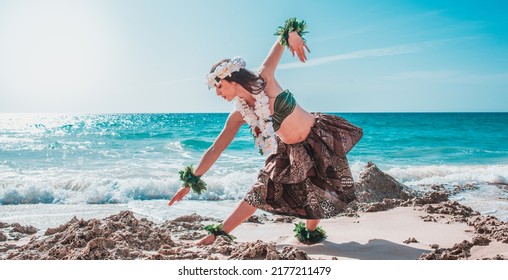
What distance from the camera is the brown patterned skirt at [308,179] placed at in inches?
130

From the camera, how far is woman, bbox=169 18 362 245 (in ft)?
9.94

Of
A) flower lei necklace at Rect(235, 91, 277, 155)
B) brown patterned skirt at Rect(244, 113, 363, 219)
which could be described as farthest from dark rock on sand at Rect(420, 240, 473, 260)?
flower lei necklace at Rect(235, 91, 277, 155)

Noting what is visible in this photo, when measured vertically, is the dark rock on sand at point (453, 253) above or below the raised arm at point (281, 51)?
below

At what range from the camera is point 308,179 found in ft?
11.0

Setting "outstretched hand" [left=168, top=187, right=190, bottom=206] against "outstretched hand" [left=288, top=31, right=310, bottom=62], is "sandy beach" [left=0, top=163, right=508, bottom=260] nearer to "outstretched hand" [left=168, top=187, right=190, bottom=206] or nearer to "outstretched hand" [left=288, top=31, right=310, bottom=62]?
"outstretched hand" [left=168, top=187, right=190, bottom=206]

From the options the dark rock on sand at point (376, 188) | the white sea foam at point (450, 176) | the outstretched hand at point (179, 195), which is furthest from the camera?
the white sea foam at point (450, 176)

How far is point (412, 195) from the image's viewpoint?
5.60 meters

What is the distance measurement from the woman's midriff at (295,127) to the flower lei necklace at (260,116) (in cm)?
19

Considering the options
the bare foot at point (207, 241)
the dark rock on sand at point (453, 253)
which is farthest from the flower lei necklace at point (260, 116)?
the dark rock on sand at point (453, 253)

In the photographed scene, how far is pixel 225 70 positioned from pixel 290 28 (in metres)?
0.60

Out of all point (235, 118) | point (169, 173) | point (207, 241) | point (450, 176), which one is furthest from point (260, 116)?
point (450, 176)

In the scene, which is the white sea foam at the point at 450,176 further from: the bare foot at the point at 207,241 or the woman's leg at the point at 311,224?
the bare foot at the point at 207,241

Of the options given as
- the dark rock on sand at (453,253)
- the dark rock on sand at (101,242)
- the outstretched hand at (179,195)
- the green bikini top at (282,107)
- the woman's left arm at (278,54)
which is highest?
the woman's left arm at (278,54)

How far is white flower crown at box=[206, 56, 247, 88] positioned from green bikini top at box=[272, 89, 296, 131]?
0.35 m
